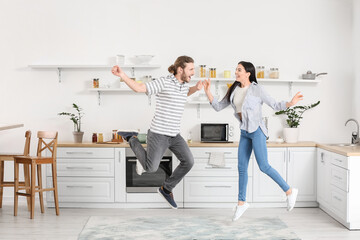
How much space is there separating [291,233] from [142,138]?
7.21ft

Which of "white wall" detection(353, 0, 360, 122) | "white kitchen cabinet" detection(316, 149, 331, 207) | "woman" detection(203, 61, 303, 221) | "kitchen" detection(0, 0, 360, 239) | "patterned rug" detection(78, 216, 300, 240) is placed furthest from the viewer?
"kitchen" detection(0, 0, 360, 239)

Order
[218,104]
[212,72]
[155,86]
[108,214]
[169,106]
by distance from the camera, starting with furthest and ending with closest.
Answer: [212,72] → [108,214] → [218,104] → [169,106] → [155,86]

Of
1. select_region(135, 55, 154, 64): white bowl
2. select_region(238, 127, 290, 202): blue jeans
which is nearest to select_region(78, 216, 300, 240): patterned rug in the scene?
select_region(238, 127, 290, 202): blue jeans

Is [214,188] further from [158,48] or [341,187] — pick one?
[158,48]

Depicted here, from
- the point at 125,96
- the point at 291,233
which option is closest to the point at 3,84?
the point at 125,96

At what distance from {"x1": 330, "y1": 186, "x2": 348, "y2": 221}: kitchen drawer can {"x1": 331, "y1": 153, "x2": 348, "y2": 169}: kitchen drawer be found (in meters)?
0.27

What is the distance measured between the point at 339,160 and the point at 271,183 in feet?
3.21

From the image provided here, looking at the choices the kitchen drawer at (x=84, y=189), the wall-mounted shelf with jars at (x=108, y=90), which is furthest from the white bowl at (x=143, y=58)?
the kitchen drawer at (x=84, y=189)

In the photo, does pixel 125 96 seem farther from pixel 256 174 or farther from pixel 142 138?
pixel 256 174

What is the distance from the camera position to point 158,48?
6023 mm

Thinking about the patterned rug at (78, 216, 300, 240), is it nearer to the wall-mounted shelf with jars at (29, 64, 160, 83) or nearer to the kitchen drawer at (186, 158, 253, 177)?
the kitchen drawer at (186, 158, 253, 177)

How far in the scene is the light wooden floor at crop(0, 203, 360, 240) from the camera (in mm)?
4477

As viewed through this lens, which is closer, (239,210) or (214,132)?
(239,210)

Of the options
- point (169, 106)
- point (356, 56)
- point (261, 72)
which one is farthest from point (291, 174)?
point (169, 106)
